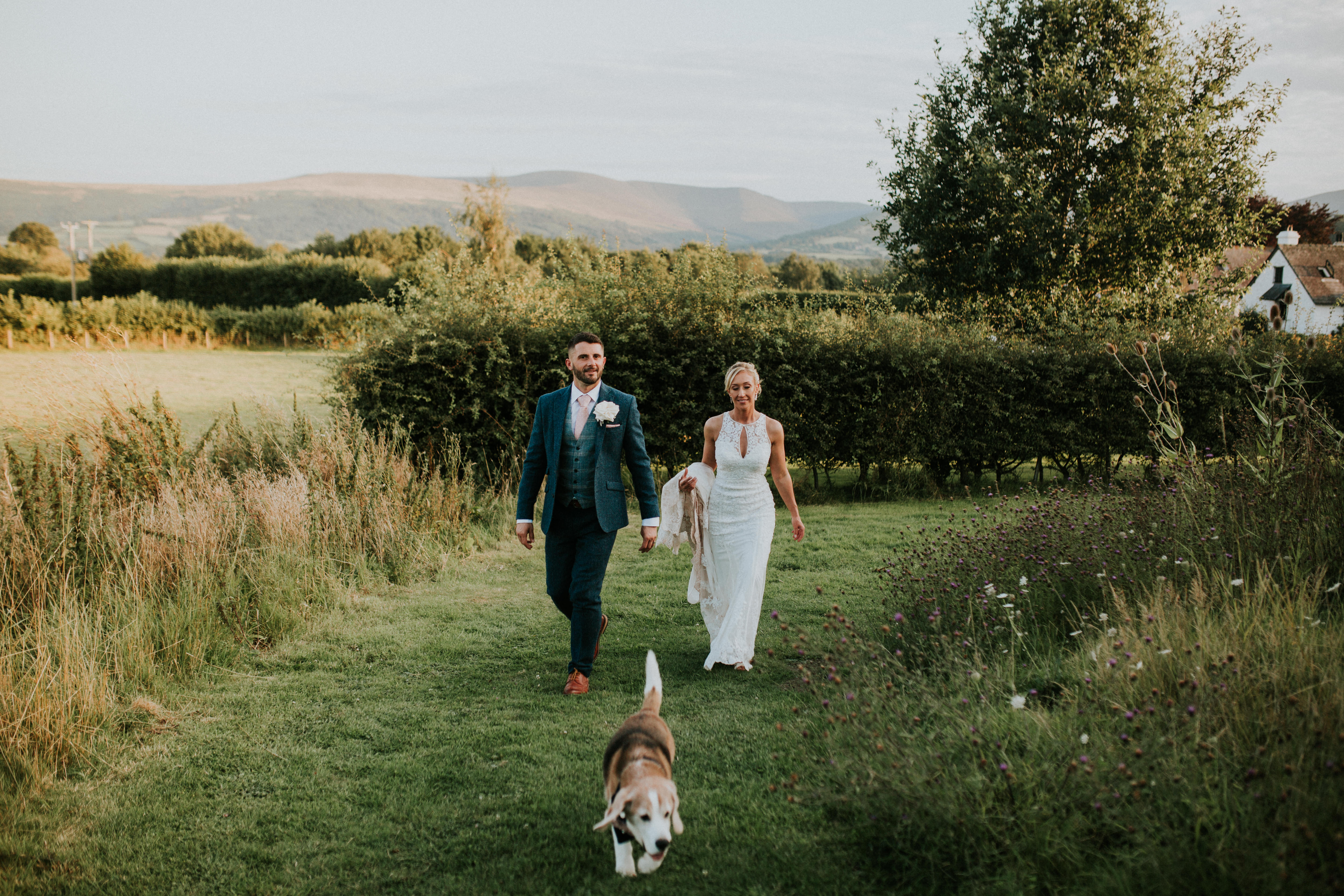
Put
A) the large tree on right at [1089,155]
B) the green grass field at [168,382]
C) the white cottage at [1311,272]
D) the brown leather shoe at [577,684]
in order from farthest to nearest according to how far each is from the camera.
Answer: the white cottage at [1311,272], the large tree on right at [1089,155], the green grass field at [168,382], the brown leather shoe at [577,684]

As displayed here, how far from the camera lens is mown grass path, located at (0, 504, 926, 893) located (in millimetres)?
3291

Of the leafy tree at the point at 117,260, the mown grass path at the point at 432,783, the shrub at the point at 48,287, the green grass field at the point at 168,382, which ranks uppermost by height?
the leafy tree at the point at 117,260

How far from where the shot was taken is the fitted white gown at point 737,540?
5.61m

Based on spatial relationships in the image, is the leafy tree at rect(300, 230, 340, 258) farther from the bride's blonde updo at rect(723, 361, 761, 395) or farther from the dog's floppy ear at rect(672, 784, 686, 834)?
the dog's floppy ear at rect(672, 784, 686, 834)

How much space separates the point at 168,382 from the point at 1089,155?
26.2 meters

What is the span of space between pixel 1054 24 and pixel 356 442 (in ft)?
55.6

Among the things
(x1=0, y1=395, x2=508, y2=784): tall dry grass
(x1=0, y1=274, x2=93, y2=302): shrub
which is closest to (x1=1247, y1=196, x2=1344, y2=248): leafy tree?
(x1=0, y1=395, x2=508, y2=784): tall dry grass

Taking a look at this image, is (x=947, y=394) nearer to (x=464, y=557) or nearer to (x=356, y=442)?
(x=464, y=557)

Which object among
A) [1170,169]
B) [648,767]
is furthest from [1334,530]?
[1170,169]

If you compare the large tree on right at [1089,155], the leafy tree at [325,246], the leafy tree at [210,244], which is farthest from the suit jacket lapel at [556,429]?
the leafy tree at [210,244]

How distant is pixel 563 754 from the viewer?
172 inches

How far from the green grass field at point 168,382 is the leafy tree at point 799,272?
50.6 m

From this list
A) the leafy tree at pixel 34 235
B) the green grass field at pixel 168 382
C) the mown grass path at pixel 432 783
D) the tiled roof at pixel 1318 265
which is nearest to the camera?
the mown grass path at pixel 432 783

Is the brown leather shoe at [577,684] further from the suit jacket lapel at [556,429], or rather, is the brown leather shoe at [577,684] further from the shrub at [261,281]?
the shrub at [261,281]
